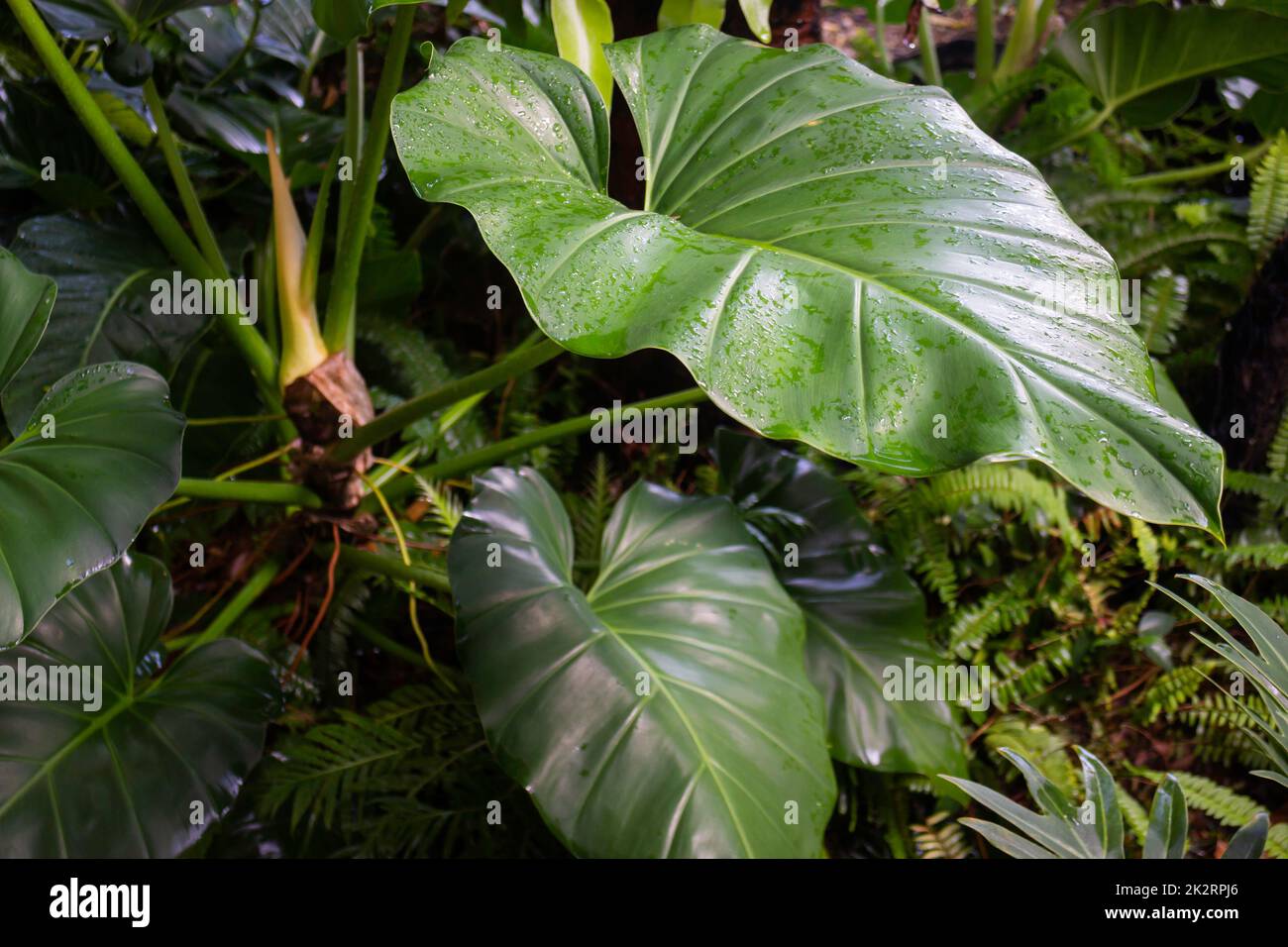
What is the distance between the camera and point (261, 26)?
7.06 feet

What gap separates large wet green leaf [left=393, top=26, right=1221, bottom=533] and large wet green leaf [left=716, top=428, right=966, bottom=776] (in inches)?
28.4

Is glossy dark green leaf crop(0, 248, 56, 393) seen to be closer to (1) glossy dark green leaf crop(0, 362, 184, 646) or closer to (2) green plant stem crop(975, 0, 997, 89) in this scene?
(1) glossy dark green leaf crop(0, 362, 184, 646)

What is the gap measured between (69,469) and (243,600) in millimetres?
734

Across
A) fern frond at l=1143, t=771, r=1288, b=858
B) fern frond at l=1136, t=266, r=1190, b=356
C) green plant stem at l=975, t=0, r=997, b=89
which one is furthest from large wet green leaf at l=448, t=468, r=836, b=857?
green plant stem at l=975, t=0, r=997, b=89

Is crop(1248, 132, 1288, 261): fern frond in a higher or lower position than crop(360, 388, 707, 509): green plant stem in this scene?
higher

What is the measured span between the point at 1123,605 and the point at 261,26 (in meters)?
2.46

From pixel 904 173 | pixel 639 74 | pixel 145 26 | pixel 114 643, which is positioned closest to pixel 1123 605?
pixel 904 173

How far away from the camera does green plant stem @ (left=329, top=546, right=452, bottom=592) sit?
1.59 m

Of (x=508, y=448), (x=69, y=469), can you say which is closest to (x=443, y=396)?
(x=508, y=448)

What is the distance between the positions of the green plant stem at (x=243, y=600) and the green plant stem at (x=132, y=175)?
0.38 metres

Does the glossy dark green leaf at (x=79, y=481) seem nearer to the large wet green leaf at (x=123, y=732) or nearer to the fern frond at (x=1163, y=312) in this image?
the large wet green leaf at (x=123, y=732)

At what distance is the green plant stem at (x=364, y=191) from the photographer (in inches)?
54.1
